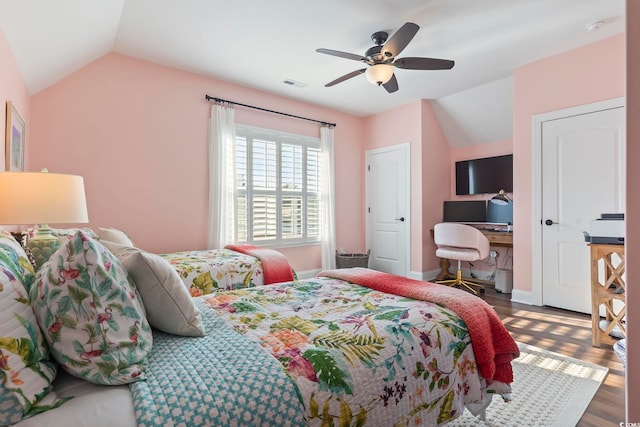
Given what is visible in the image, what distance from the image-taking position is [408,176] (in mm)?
4715

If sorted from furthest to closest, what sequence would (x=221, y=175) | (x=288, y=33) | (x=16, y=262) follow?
(x=221, y=175), (x=288, y=33), (x=16, y=262)

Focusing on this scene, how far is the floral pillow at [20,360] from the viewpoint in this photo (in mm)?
662

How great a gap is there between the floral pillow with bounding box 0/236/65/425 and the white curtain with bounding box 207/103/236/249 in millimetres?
2973

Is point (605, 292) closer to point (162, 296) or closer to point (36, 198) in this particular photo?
point (162, 296)

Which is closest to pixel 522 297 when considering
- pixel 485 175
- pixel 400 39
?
pixel 485 175

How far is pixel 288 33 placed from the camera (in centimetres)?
284

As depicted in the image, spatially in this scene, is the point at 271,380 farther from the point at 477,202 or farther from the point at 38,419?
the point at 477,202

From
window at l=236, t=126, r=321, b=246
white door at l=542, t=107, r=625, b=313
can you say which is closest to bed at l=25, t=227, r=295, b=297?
window at l=236, t=126, r=321, b=246

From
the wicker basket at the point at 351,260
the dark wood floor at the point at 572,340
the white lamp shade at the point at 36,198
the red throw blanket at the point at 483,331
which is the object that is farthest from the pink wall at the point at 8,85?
the wicker basket at the point at 351,260

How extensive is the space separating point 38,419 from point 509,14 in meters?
3.49

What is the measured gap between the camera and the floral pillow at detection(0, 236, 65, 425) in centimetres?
66

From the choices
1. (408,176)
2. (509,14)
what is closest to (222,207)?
(408,176)

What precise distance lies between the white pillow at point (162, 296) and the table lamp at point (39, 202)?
77 cm

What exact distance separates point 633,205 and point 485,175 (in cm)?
399
